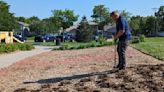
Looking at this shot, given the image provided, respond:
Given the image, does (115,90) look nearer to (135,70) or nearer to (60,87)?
(60,87)

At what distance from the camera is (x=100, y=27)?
114 m

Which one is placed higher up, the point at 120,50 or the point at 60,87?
the point at 120,50

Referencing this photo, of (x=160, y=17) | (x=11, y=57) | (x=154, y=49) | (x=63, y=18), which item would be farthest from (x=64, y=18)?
(x=154, y=49)

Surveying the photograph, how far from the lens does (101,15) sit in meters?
108

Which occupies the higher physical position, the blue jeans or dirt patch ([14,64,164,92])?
the blue jeans

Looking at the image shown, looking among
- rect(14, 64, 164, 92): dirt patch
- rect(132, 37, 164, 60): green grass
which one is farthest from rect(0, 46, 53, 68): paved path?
rect(14, 64, 164, 92): dirt patch

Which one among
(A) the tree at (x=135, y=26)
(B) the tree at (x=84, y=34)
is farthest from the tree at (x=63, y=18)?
(B) the tree at (x=84, y=34)

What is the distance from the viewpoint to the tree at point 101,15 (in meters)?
107

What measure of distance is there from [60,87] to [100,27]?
338 feet

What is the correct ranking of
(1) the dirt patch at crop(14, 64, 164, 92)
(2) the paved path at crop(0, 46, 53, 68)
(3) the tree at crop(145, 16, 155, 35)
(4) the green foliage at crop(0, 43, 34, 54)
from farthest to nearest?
(3) the tree at crop(145, 16, 155, 35), (4) the green foliage at crop(0, 43, 34, 54), (2) the paved path at crop(0, 46, 53, 68), (1) the dirt patch at crop(14, 64, 164, 92)

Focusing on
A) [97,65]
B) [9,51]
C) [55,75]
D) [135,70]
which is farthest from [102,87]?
[9,51]

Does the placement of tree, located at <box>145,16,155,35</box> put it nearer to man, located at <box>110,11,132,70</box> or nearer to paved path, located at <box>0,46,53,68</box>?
paved path, located at <box>0,46,53,68</box>

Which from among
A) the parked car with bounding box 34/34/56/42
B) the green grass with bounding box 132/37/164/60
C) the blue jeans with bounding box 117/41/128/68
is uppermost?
the blue jeans with bounding box 117/41/128/68

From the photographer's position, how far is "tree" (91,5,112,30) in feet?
350
